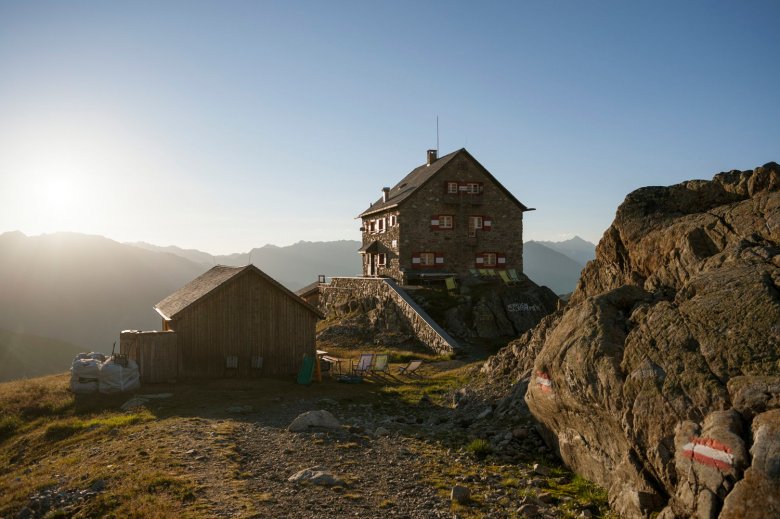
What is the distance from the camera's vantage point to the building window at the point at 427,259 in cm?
4603

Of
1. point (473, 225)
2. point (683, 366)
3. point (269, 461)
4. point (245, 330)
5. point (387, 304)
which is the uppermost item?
point (473, 225)

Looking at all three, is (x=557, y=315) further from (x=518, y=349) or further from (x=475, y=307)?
(x=475, y=307)

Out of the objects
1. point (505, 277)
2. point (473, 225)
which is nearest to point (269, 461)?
point (505, 277)

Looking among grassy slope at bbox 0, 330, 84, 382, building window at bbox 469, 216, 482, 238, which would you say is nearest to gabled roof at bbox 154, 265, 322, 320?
building window at bbox 469, 216, 482, 238

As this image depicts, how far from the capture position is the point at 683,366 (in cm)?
868

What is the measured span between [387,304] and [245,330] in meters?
17.1

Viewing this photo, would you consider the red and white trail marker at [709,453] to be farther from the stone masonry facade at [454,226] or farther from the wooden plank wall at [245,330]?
the stone masonry facade at [454,226]

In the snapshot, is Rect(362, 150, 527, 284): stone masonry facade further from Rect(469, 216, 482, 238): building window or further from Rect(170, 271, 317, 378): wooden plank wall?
Rect(170, 271, 317, 378): wooden plank wall

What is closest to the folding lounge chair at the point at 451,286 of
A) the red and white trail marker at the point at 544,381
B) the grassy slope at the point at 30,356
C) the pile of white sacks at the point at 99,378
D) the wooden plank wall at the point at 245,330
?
the wooden plank wall at the point at 245,330

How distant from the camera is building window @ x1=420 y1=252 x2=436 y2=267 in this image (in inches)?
1812

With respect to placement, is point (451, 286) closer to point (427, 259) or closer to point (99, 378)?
point (427, 259)

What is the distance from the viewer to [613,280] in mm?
15156

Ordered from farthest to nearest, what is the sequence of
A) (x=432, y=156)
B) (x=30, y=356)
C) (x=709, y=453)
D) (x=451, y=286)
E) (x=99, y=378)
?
(x=30, y=356), (x=432, y=156), (x=451, y=286), (x=99, y=378), (x=709, y=453)

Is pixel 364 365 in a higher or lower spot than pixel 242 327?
lower
